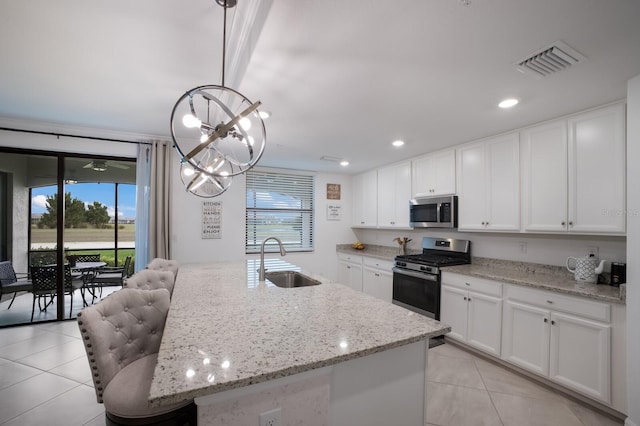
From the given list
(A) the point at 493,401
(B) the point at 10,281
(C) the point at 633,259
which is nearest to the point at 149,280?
(A) the point at 493,401

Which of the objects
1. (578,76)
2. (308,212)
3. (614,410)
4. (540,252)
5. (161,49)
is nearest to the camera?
(161,49)

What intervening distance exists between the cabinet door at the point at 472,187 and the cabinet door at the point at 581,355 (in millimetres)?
1226

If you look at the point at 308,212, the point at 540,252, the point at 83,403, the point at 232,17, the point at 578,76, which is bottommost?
the point at 83,403

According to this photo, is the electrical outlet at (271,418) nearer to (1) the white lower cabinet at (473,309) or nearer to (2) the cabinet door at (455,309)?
(1) the white lower cabinet at (473,309)

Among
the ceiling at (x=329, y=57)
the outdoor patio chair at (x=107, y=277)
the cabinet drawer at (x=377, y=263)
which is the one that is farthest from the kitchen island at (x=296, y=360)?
the outdoor patio chair at (x=107, y=277)

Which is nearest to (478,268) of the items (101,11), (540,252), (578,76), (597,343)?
(540,252)

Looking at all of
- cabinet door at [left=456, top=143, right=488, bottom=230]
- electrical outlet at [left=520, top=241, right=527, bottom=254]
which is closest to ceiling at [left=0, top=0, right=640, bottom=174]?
cabinet door at [left=456, top=143, right=488, bottom=230]

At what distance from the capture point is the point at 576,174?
7.91ft

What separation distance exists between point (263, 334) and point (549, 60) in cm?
226

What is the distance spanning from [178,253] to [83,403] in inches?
73.7

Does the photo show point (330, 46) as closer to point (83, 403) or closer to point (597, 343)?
point (597, 343)

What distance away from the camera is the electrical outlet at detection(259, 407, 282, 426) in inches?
37.4

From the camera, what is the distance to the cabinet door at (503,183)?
2.87 meters

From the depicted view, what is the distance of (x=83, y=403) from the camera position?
6.90 ft
